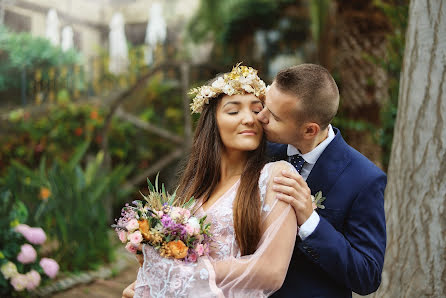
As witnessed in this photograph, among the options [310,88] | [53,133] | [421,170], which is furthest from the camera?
[53,133]

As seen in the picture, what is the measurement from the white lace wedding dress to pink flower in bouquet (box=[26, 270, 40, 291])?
2250 millimetres

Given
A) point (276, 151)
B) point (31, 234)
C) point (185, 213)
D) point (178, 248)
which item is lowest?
point (31, 234)

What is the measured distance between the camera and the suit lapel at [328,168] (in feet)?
6.75

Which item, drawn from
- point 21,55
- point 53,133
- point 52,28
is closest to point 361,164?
point 53,133

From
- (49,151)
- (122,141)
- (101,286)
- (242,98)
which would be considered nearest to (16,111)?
(49,151)

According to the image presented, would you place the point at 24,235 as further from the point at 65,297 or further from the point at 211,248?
the point at 211,248

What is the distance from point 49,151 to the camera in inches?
284

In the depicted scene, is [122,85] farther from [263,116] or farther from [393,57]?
[263,116]

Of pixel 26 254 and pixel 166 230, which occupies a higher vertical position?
pixel 166 230

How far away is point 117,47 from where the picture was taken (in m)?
9.30

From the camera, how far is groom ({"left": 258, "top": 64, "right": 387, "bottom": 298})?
1901 millimetres

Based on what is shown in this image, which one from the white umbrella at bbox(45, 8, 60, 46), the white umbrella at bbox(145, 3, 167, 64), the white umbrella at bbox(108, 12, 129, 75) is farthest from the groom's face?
the white umbrella at bbox(145, 3, 167, 64)

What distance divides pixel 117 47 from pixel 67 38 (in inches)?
49.9

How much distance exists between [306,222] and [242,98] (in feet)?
2.05
